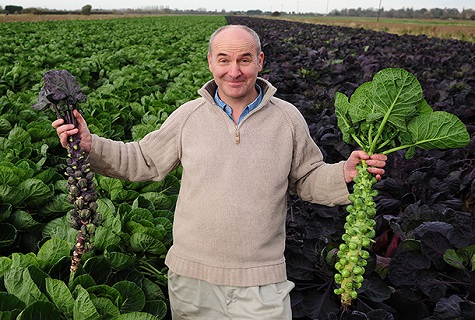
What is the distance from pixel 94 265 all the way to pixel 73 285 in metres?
0.17

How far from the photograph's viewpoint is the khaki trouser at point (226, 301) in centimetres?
196

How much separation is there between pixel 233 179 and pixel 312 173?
1.31 ft

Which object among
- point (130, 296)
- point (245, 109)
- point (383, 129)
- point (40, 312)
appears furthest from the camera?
point (245, 109)

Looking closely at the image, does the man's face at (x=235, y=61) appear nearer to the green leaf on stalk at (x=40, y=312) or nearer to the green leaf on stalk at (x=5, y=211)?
the green leaf on stalk at (x=40, y=312)

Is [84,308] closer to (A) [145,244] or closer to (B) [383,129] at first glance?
(A) [145,244]

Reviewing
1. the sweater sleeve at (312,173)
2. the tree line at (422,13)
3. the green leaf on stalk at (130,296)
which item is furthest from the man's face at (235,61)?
the tree line at (422,13)

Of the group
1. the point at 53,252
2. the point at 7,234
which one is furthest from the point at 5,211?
the point at 53,252

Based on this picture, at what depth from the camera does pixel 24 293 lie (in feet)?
5.49

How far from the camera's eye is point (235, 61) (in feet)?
6.64

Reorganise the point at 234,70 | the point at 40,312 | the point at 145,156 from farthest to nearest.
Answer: the point at 145,156
the point at 234,70
the point at 40,312

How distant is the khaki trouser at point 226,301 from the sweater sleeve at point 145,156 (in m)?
0.47

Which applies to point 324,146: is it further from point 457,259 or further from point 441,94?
point 441,94

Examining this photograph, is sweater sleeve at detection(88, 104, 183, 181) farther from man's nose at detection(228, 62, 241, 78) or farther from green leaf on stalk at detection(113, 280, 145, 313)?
green leaf on stalk at detection(113, 280, 145, 313)

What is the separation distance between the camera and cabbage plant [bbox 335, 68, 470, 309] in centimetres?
167
